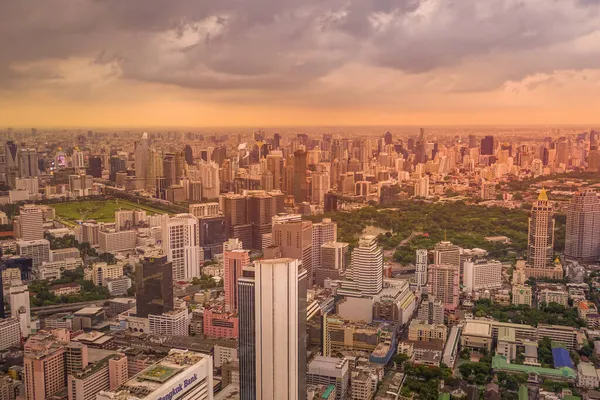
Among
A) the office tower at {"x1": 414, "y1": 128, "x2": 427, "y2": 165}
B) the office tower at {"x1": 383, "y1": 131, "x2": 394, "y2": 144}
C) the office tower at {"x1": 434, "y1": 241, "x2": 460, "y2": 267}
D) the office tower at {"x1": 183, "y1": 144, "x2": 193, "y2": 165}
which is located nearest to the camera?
the office tower at {"x1": 434, "y1": 241, "x2": 460, "y2": 267}

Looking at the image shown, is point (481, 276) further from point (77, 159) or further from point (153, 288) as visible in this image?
point (77, 159)

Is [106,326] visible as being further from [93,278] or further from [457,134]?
[457,134]

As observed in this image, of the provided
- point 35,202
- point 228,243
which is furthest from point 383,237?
point 35,202

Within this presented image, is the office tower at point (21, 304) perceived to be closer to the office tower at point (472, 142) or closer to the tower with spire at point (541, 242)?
the tower with spire at point (541, 242)

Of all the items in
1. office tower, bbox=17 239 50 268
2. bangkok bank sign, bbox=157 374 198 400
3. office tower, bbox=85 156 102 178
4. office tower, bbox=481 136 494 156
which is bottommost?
office tower, bbox=17 239 50 268

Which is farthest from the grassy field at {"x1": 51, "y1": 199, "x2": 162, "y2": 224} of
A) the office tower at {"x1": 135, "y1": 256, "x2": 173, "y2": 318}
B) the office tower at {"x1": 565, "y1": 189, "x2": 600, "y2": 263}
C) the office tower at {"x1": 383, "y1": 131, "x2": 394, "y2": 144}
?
the office tower at {"x1": 565, "y1": 189, "x2": 600, "y2": 263}

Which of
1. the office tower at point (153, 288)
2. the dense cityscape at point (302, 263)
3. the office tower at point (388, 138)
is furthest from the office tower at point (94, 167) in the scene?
the office tower at point (388, 138)

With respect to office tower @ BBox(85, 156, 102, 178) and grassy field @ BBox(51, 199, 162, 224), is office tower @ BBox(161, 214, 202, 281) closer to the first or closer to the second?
grassy field @ BBox(51, 199, 162, 224)
